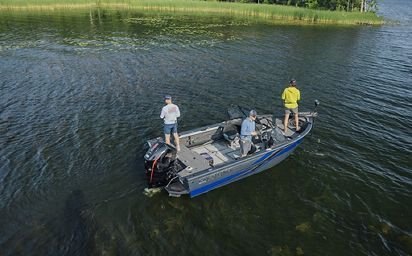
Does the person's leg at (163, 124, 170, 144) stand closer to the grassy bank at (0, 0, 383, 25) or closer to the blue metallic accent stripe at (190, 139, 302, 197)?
the blue metallic accent stripe at (190, 139, 302, 197)

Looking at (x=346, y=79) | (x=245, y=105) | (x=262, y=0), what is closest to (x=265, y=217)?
(x=245, y=105)

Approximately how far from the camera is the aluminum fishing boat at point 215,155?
32.2ft

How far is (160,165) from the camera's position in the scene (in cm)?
979

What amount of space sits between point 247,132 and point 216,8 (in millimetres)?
42759

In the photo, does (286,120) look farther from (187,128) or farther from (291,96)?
(187,128)

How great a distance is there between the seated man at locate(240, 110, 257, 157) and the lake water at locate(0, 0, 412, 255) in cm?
126

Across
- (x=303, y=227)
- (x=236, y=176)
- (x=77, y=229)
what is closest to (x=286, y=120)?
(x=236, y=176)

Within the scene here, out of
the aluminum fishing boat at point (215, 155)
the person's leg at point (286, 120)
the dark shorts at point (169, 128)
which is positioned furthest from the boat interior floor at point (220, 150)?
the dark shorts at point (169, 128)

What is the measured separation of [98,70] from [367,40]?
28.0 meters

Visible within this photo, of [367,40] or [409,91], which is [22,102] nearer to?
[409,91]

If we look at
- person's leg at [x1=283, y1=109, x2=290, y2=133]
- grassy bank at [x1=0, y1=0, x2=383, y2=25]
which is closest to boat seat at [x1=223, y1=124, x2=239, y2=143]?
person's leg at [x1=283, y1=109, x2=290, y2=133]

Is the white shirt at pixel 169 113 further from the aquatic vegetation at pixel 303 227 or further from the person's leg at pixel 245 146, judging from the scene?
the aquatic vegetation at pixel 303 227

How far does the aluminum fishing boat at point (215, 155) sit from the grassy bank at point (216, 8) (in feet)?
115

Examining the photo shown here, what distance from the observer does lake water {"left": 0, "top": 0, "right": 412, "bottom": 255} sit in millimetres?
8852
